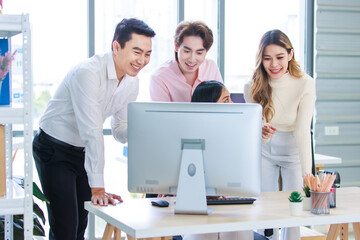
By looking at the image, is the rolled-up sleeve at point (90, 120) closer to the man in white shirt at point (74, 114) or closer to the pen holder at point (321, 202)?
the man in white shirt at point (74, 114)

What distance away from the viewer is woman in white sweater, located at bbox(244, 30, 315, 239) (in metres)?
2.84

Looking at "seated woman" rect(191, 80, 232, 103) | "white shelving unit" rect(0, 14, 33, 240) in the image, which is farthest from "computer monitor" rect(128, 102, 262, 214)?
"seated woman" rect(191, 80, 232, 103)

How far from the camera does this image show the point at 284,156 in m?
2.88

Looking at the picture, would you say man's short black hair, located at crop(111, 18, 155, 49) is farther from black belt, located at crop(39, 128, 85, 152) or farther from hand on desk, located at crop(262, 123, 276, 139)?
hand on desk, located at crop(262, 123, 276, 139)

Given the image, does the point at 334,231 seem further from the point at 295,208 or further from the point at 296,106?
the point at 296,106

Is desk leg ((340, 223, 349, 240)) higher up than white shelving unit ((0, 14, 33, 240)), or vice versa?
white shelving unit ((0, 14, 33, 240))

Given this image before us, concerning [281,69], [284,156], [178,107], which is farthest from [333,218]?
[281,69]

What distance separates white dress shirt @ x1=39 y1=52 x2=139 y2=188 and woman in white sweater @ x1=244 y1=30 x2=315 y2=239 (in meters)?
0.83

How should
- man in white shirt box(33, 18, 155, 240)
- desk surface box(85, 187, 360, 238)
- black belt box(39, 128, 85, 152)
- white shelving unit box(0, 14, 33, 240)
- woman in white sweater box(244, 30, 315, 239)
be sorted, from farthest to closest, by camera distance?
woman in white sweater box(244, 30, 315, 239) → black belt box(39, 128, 85, 152) → man in white shirt box(33, 18, 155, 240) → white shelving unit box(0, 14, 33, 240) → desk surface box(85, 187, 360, 238)

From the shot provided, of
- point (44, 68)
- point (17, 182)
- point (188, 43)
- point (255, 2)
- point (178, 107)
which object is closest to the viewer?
point (178, 107)

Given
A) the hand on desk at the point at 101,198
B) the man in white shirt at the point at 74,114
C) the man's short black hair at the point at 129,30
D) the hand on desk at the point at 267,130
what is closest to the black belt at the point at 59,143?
the man in white shirt at the point at 74,114

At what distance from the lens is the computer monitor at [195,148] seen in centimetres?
186

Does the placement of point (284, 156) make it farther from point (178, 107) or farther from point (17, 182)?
point (17, 182)

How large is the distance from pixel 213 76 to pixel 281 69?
0.39 m
